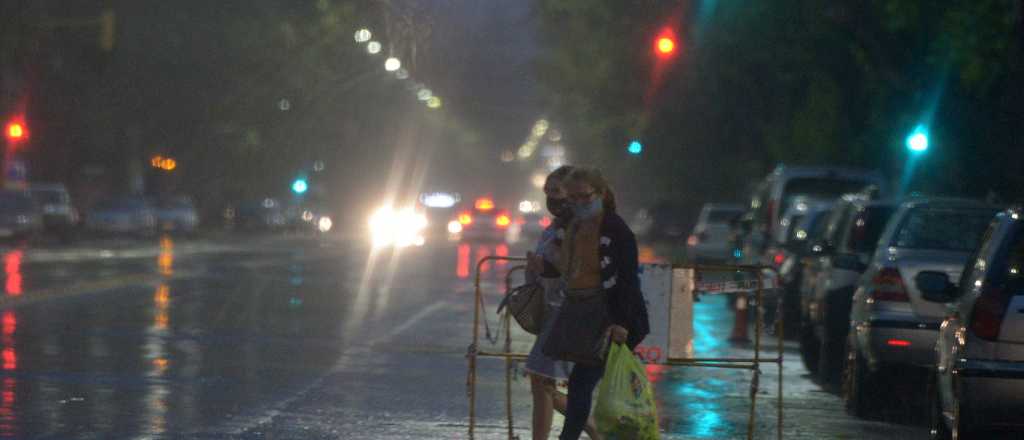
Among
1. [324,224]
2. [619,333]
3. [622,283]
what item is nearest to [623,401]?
[619,333]

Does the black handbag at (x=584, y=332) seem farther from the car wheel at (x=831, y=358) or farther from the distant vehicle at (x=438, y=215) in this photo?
the distant vehicle at (x=438, y=215)

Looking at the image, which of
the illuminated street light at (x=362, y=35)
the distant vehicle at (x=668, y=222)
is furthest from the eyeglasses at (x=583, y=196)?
the distant vehicle at (x=668, y=222)

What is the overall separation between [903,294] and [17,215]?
37.6 meters

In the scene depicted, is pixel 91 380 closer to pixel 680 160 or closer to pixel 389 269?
pixel 389 269

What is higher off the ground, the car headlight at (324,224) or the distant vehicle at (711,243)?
the car headlight at (324,224)

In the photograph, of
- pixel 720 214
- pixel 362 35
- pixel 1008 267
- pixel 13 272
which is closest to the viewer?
pixel 1008 267

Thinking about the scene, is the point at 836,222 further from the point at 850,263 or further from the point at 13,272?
the point at 13,272

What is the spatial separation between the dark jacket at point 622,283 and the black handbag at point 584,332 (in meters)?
0.06

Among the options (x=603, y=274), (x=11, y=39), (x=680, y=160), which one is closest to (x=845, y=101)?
(x=680, y=160)

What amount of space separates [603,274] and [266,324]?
1107cm

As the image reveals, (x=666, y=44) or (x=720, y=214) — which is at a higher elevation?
(x=666, y=44)

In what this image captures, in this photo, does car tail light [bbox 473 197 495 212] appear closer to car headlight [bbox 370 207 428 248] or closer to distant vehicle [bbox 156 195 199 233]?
distant vehicle [bbox 156 195 199 233]

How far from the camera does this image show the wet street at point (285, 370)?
36.7 ft

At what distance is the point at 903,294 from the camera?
39.6ft
